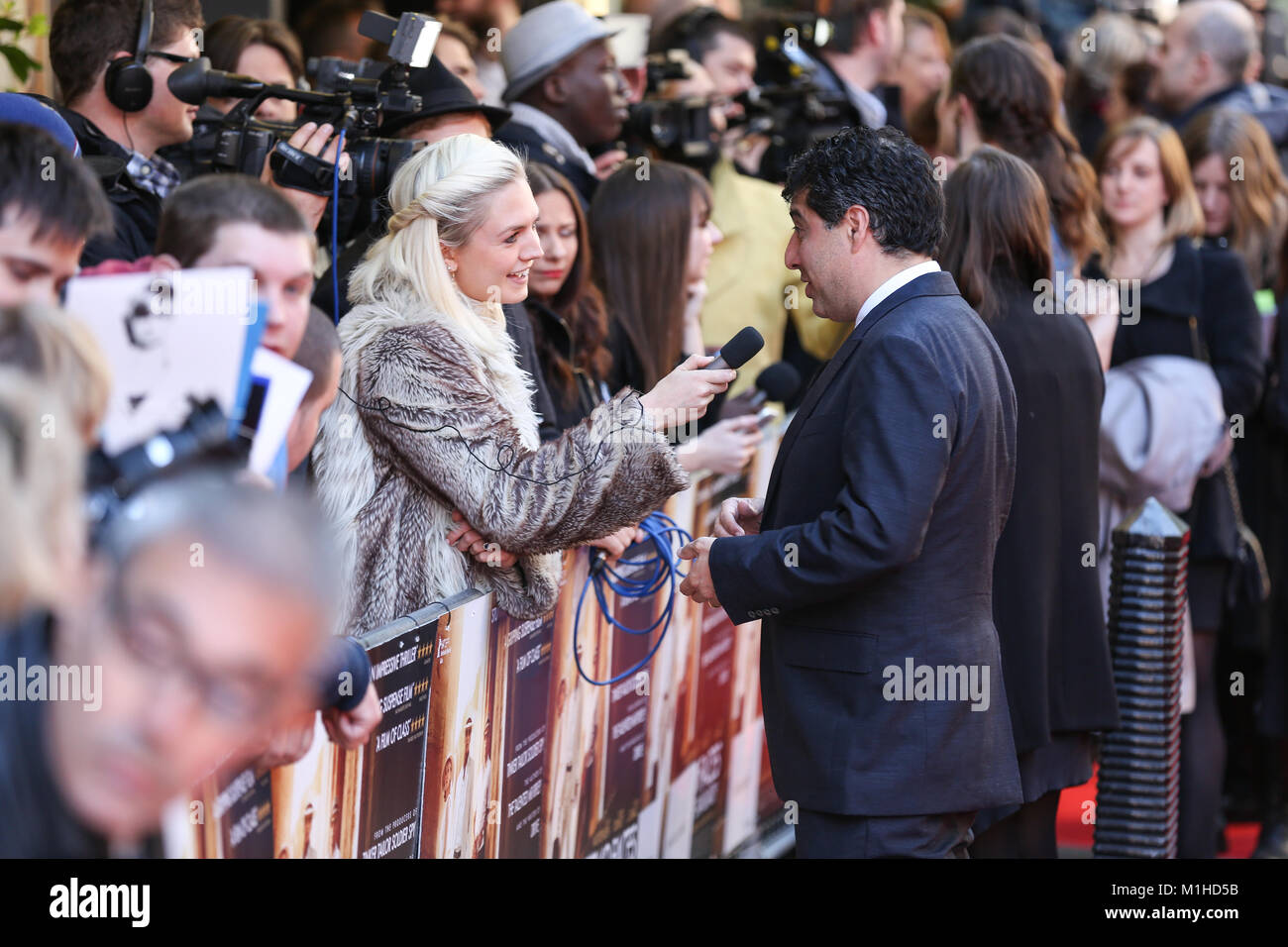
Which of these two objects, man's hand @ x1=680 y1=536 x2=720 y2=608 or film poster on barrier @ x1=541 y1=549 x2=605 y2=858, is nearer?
man's hand @ x1=680 y1=536 x2=720 y2=608

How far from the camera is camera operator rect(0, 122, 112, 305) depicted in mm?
2014

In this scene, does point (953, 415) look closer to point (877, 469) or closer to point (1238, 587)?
point (877, 469)

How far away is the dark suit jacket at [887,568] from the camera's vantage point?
2908 mm

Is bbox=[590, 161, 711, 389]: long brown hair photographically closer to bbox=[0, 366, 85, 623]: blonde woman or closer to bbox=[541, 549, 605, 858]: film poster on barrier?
bbox=[541, 549, 605, 858]: film poster on barrier

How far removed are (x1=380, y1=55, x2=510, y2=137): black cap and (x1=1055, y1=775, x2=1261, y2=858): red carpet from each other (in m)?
2.91

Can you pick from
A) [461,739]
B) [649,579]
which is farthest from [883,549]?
[649,579]

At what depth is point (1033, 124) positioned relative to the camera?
16.6 feet

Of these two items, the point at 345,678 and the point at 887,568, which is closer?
the point at 345,678

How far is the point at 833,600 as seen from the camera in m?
3.04

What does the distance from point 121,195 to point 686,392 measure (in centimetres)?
136

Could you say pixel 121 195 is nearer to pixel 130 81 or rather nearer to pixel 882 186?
pixel 130 81

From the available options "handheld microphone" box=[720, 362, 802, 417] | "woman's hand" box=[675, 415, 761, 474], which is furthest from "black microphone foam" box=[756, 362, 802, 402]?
"woman's hand" box=[675, 415, 761, 474]

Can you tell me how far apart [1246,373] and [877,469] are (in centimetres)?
291
